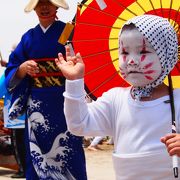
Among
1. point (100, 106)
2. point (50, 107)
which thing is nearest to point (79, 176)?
point (50, 107)

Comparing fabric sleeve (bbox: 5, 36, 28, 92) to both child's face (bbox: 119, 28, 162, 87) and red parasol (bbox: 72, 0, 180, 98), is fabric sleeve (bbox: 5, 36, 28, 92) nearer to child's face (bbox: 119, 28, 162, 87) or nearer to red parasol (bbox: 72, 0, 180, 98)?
red parasol (bbox: 72, 0, 180, 98)

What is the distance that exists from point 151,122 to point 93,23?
769mm

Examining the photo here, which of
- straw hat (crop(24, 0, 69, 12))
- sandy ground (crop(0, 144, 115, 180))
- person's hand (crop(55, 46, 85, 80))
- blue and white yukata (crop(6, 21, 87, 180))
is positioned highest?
straw hat (crop(24, 0, 69, 12))

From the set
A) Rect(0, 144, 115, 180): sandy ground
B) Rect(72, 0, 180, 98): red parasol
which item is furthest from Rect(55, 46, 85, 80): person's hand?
Rect(0, 144, 115, 180): sandy ground

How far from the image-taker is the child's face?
2188 millimetres

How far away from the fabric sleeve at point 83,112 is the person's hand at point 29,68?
127 cm

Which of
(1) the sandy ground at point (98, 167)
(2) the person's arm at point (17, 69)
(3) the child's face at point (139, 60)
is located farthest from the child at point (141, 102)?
(1) the sandy ground at point (98, 167)

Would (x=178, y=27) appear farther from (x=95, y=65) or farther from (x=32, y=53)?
(x=32, y=53)

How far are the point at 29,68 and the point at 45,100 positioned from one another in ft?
0.93

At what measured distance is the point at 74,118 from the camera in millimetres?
2230

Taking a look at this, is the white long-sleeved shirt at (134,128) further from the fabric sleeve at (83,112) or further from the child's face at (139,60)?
the child's face at (139,60)

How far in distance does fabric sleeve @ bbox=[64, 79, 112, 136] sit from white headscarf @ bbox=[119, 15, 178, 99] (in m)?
0.16

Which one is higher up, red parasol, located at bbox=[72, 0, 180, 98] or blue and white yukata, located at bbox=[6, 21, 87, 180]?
red parasol, located at bbox=[72, 0, 180, 98]

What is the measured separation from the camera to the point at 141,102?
223 centimetres
